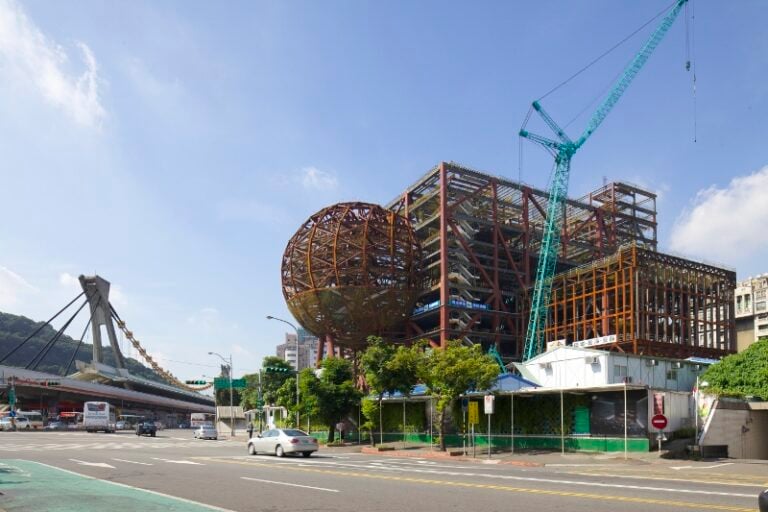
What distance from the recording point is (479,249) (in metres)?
96.3

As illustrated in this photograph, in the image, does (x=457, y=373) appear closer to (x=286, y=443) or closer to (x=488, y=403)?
(x=488, y=403)

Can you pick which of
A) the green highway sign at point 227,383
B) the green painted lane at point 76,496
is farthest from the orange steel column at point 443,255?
the green painted lane at point 76,496

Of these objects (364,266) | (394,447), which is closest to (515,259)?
(364,266)

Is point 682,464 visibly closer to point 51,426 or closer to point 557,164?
point 557,164

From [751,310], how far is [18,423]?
490 feet

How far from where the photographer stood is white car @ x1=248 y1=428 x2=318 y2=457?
102 ft

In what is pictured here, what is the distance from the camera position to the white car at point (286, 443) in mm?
30969

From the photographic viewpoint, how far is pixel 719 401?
1296 inches

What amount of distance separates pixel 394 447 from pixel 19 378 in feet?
306

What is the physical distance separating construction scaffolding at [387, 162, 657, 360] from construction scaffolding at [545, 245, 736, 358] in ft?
20.2

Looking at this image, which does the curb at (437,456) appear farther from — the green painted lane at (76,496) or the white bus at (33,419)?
the white bus at (33,419)

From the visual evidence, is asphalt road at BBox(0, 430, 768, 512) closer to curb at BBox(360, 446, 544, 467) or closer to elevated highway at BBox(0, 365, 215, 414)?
curb at BBox(360, 446, 544, 467)

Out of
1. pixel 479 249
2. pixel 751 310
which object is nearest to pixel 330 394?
pixel 479 249

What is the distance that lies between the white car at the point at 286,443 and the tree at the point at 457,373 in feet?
27.8
